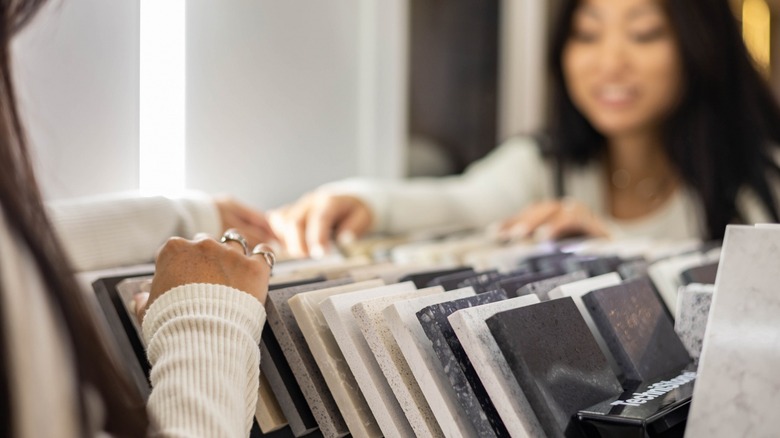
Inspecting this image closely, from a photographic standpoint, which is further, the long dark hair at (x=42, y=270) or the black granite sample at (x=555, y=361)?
the black granite sample at (x=555, y=361)

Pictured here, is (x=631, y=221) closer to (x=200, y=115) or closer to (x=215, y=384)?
(x=200, y=115)

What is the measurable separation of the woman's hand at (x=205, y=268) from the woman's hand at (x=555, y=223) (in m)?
0.81

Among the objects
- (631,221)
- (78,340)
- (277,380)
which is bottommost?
(631,221)

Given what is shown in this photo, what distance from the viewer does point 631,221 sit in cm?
193

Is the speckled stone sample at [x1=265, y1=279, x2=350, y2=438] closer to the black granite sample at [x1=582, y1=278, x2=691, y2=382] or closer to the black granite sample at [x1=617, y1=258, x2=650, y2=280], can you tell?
the black granite sample at [x1=582, y1=278, x2=691, y2=382]

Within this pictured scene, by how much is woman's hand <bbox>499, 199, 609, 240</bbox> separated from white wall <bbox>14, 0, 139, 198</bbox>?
644mm

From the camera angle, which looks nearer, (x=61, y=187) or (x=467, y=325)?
(x=467, y=325)

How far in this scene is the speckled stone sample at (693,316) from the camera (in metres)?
0.79

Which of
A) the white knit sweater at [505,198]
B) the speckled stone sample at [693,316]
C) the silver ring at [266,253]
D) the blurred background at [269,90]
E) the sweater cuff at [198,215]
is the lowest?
the white knit sweater at [505,198]

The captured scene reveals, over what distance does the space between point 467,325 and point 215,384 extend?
18cm

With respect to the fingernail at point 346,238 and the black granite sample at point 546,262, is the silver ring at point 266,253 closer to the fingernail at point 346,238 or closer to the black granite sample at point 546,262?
the black granite sample at point 546,262

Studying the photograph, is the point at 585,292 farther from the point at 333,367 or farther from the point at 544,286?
the point at 333,367

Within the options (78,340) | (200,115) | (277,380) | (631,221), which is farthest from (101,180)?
(631,221)

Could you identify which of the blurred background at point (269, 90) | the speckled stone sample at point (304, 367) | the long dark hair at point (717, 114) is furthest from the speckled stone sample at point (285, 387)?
the long dark hair at point (717, 114)
